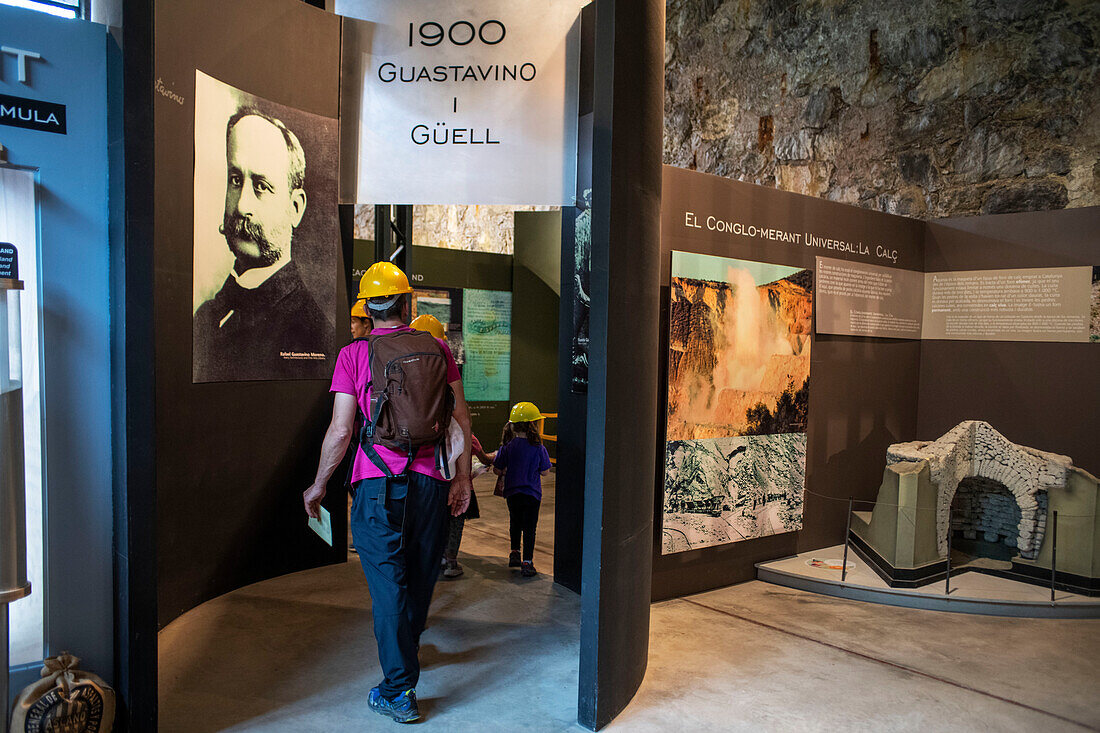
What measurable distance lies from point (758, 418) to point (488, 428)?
6093mm

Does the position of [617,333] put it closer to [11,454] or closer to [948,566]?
[11,454]

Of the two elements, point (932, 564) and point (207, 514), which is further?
point (932, 564)

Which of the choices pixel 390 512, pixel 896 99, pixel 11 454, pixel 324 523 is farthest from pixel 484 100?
pixel 896 99

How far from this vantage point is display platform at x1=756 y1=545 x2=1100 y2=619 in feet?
16.1

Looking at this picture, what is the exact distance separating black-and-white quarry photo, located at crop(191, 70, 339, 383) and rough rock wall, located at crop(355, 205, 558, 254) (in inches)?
471

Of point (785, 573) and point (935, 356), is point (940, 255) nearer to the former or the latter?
point (935, 356)

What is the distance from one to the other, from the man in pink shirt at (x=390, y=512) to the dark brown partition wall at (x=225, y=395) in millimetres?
1104

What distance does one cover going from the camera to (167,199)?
4090 mm

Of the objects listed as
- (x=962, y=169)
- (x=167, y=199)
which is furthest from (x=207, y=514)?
(x=962, y=169)

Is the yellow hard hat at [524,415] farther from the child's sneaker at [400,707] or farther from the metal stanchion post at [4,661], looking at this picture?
the metal stanchion post at [4,661]

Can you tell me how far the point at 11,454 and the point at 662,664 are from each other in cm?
298

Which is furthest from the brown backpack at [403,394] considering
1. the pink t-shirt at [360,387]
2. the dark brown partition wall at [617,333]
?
the dark brown partition wall at [617,333]

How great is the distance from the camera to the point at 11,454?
236 centimetres

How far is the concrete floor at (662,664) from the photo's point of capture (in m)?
3.26
